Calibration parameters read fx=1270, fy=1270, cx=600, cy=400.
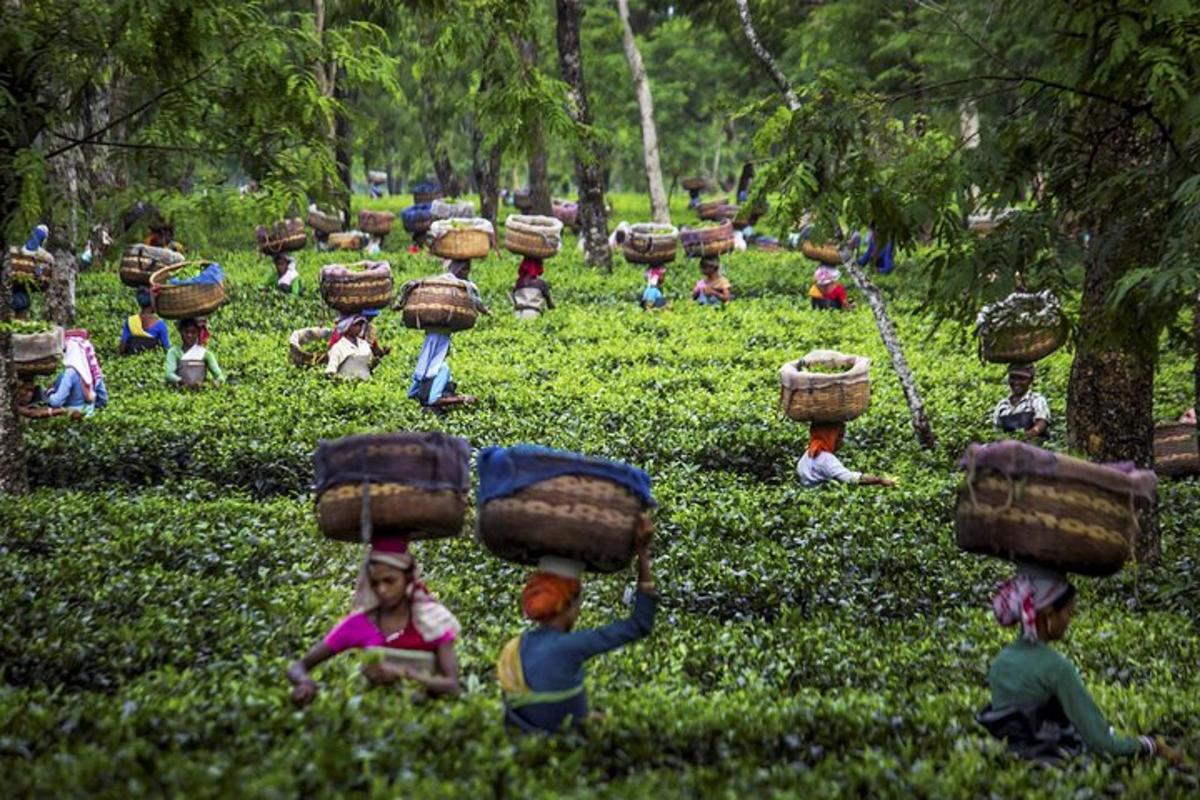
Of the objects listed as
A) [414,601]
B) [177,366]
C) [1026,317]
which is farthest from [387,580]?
[177,366]

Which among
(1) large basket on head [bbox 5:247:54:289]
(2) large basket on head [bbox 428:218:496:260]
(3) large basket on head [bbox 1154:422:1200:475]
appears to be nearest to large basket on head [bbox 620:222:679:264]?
(2) large basket on head [bbox 428:218:496:260]

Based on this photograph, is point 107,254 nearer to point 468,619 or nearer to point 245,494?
point 245,494

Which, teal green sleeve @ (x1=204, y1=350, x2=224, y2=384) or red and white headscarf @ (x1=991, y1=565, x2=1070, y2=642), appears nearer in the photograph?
red and white headscarf @ (x1=991, y1=565, x2=1070, y2=642)

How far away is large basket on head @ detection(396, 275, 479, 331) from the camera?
50.2 ft

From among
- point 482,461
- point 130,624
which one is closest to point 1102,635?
point 482,461

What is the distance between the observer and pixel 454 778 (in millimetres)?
4762

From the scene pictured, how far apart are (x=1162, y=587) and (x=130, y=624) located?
7.44m

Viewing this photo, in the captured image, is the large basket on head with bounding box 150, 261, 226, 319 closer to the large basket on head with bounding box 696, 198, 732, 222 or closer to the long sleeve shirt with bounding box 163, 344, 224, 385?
the long sleeve shirt with bounding box 163, 344, 224, 385

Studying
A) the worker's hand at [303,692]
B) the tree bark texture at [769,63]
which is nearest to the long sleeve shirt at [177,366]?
the tree bark texture at [769,63]

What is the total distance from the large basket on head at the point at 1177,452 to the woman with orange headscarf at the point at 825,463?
3.03 m

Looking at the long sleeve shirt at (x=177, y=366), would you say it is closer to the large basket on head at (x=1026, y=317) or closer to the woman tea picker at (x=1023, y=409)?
the woman tea picker at (x=1023, y=409)

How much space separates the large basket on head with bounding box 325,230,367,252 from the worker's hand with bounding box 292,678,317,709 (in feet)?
97.8

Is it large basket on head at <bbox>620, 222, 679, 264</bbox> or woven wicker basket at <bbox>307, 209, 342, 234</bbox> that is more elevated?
large basket on head at <bbox>620, 222, 679, 264</bbox>

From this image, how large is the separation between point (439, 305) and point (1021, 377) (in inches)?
268
